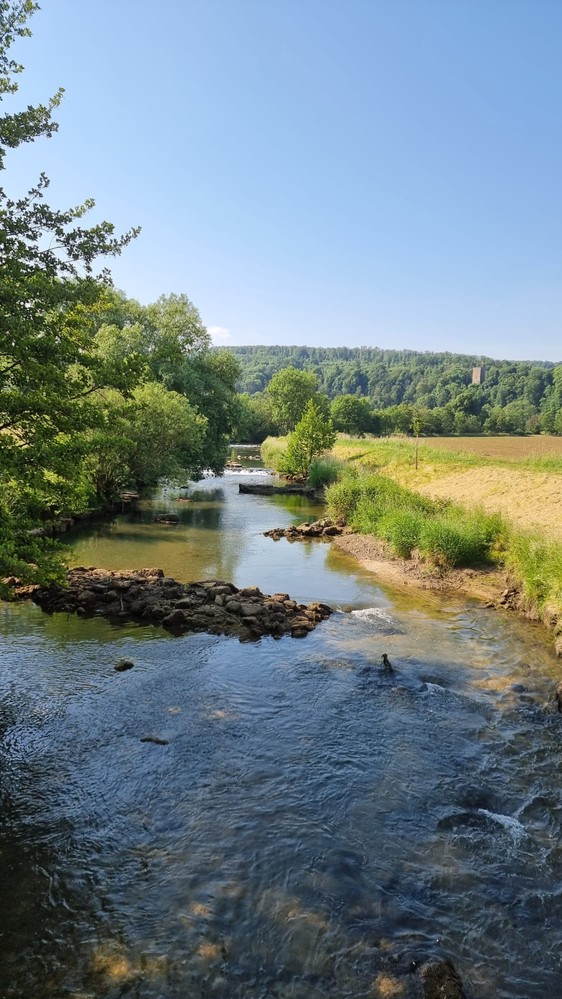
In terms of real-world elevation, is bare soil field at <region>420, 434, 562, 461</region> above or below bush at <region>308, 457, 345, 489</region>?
above

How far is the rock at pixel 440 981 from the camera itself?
545 centimetres

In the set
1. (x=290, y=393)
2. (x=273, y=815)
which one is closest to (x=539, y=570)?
(x=273, y=815)

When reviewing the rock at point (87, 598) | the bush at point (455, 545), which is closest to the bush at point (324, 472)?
the bush at point (455, 545)

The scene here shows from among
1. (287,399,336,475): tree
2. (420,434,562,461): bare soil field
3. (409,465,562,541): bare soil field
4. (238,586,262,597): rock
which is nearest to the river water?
(238,586,262,597): rock

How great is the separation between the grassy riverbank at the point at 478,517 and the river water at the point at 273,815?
9.95 ft

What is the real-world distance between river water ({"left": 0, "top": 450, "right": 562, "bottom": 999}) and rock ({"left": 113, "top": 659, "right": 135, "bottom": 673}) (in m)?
0.20

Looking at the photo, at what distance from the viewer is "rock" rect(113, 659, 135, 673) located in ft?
42.0

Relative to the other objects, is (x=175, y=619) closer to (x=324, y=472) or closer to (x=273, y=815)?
(x=273, y=815)

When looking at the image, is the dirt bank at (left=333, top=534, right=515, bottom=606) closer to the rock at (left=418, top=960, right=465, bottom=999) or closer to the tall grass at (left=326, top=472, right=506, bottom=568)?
the tall grass at (left=326, top=472, right=506, bottom=568)

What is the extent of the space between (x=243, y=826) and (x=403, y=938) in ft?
8.14

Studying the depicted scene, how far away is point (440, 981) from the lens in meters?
5.56

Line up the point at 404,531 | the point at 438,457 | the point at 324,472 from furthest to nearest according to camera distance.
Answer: the point at 324,472 < the point at 438,457 < the point at 404,531

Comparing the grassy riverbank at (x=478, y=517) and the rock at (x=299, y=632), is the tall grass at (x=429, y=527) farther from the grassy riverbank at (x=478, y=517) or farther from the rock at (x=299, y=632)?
the rock at (x=299, y=632)

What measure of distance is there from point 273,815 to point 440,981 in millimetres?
3036
